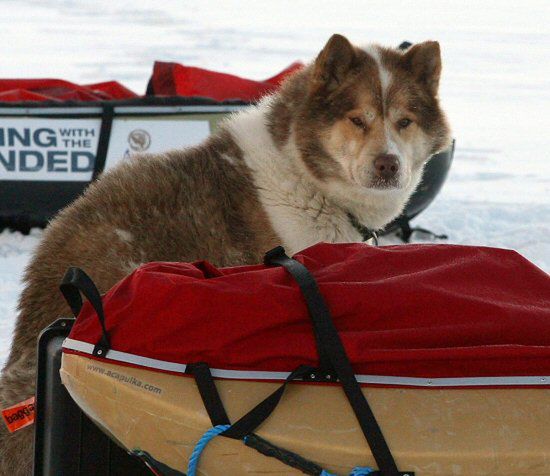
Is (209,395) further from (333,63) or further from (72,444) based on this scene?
(333,63)

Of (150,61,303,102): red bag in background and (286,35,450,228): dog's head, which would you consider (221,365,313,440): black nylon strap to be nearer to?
(286,35,450,228): dog's head

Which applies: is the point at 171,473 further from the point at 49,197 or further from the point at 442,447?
the point at 49,197

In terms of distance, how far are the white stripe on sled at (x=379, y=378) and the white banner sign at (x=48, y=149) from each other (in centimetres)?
500

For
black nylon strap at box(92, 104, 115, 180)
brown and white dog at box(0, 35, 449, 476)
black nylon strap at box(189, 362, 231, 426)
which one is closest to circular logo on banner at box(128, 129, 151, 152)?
black nylon strap at box(92, 104, 115, 180)

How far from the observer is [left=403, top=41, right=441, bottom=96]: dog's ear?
3.76 m

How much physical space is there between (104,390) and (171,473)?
0.82ft

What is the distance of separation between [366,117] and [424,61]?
39cm

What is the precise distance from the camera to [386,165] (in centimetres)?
356

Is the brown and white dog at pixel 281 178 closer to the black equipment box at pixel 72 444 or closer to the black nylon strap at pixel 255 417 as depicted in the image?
the black equipment box at pixel 72 444

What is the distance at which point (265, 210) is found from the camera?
361 cm

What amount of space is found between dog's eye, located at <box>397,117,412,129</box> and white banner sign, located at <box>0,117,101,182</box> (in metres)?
3.74

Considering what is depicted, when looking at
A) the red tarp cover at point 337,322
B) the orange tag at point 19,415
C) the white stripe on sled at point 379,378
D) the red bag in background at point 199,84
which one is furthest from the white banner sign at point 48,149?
the white stripe on sled at point 379,378

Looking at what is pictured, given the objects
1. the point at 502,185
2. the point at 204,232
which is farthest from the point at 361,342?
the point at 502,185

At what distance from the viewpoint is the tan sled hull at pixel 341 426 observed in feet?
6.66
